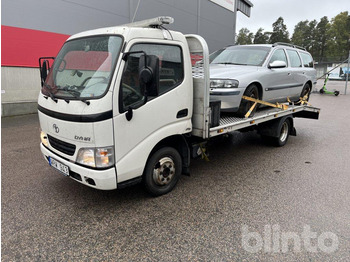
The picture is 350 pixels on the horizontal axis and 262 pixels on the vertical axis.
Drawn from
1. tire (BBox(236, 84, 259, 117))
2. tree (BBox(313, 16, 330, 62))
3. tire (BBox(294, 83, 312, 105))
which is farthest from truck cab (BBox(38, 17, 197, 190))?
tree (BBox(313, 16, 330, 62))

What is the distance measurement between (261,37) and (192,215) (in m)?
81.5

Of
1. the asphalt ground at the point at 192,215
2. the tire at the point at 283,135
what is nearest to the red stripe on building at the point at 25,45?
the asphalt ground at the point at 192,215

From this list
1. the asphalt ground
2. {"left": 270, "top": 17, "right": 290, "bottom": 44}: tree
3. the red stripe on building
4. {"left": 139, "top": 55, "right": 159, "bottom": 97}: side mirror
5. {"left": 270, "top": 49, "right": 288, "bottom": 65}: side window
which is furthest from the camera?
{"left": 270, "top": 17, "right": 290, "bottom": 44}: tree

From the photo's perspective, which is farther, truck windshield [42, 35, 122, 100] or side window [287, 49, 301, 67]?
side window [287, 49, 301, 67]

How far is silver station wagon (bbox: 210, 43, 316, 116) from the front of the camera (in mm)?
4609

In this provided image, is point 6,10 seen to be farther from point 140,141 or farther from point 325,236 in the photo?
point 325,236

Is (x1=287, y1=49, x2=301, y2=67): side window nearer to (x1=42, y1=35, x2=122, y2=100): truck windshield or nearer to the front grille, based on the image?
(x1=42, y1=35, x2=122, y2=100): truck windshield

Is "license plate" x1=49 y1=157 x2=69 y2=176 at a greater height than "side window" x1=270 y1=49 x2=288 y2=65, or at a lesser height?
lesser

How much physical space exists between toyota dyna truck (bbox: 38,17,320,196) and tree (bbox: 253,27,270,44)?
253 feet

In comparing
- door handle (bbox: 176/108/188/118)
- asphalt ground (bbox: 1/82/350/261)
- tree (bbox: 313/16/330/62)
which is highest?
tree (bbox: 313/16/330/62)

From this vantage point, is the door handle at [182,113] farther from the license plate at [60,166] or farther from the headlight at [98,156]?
the license plate at [60,166]

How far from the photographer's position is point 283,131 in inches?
257

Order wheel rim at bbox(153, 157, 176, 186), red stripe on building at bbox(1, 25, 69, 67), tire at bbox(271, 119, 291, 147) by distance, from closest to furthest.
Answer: wheel rim at bbox(153, 157, 176, 186) → tire at bbox(271, 119, 291, 147) → red stripe on building at bbox(1, 25, 69, 67)

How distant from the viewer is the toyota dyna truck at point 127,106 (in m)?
2.88
